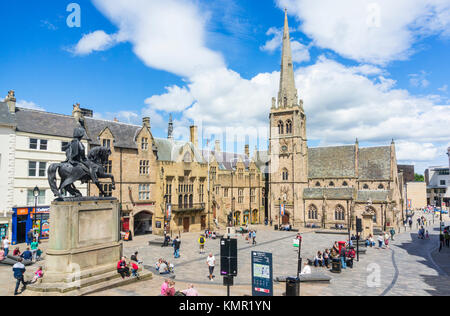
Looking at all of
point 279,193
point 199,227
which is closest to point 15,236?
point 199,227

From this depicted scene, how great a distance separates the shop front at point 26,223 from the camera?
27594 mm

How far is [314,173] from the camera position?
57.9m

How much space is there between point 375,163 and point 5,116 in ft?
181

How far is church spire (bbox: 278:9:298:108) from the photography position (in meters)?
57.0

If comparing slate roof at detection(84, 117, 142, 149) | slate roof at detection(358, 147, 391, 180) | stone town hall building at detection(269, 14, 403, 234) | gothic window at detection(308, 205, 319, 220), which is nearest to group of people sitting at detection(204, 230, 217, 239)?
slate roof at detection(84, 117, 142, 149)

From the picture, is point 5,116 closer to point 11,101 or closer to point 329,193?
point 11,101

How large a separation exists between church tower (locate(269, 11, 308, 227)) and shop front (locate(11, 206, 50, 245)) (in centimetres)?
3634

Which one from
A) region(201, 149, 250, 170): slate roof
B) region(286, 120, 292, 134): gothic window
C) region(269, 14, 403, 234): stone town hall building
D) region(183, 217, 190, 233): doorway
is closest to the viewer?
region(183, 217, 190, 233): doorway

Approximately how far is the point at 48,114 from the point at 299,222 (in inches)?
1664

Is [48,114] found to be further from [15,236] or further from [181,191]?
[181,191]

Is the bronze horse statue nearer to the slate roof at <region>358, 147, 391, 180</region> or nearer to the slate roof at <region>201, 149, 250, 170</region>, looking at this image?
the slate roof at <region>201, 149, 250, 170</region>

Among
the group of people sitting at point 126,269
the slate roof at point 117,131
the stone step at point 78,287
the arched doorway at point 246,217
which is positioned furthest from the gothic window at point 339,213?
the stone step at point 78,287

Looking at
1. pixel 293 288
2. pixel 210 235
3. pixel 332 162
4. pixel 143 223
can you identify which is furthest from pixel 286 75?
pixel 293 288

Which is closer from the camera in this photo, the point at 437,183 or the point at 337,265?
the point at 337,265
